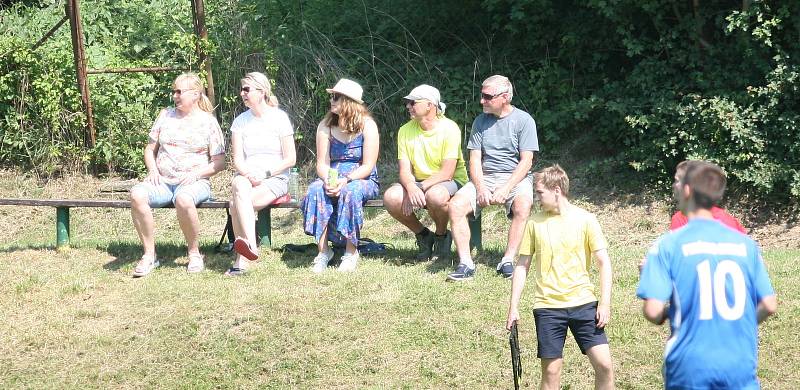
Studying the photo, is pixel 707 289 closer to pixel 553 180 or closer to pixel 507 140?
pixel 553 180

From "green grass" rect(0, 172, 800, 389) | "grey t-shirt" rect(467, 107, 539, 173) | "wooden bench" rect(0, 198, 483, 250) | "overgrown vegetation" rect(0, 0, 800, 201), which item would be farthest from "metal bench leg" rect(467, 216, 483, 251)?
"overgrown vegetation" rect(0, 0, 800, 201)

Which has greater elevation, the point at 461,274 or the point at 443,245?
the point at 443,245

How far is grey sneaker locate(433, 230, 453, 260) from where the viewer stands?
27.3 feet

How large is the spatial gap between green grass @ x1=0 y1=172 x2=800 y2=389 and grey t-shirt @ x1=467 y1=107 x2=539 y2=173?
0.78 m

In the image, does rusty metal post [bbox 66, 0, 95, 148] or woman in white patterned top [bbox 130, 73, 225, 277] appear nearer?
woman in white patterned top [bbox 130, 73, 225, 277]

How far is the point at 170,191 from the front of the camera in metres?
8.62

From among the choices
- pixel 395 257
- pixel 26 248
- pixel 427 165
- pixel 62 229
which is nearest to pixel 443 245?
pixel 395 257

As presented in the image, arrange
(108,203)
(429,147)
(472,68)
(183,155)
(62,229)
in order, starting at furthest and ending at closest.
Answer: (472,68) < (62,229) < (108,203) < (183,155) < (429,147)

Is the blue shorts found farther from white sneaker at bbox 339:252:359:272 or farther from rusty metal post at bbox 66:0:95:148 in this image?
rusty metal post at bbox 66:0:95:148

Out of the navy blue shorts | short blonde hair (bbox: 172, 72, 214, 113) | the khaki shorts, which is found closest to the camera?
the navy blue shorts

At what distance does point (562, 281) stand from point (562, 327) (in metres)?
0.24

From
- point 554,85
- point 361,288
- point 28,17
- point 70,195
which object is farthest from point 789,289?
point 28,17

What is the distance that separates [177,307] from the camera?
7.39 metres

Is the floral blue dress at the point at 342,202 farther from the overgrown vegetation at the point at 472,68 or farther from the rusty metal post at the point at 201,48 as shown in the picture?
the overgrown vegetation at the point at 472,68
